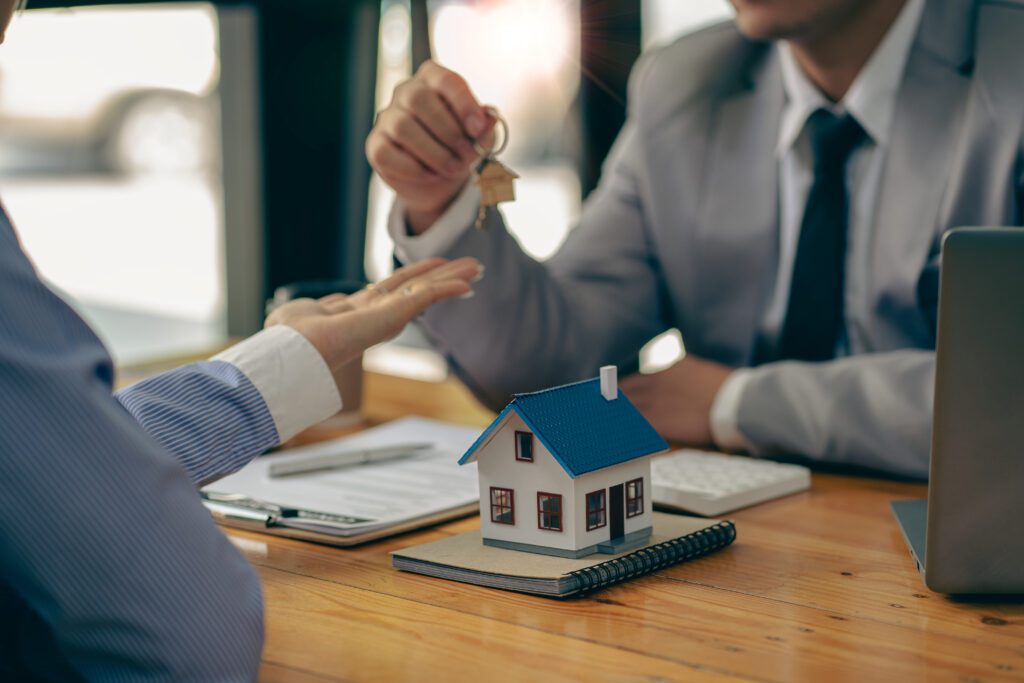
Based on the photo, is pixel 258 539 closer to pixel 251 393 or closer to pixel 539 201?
pixel 251 393

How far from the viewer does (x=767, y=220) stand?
1.56 meters

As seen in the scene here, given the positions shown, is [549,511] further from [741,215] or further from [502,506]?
[741,215]

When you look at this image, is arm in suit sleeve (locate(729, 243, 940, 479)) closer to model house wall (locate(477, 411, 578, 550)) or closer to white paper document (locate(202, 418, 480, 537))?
white paper document (locate(202, 418, 480, 537))

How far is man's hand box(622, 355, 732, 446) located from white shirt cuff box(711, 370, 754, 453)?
0.02 m

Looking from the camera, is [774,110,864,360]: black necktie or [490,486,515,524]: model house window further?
[774,110,864,360]: black necktie

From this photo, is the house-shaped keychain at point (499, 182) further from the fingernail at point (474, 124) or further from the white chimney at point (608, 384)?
the white chimney at point (608, 384)

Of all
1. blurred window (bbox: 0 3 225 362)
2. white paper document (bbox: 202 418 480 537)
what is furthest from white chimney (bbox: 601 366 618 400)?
blurred window (bbox: 0 3 225 362)

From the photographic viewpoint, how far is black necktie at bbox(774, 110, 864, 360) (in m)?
1.47

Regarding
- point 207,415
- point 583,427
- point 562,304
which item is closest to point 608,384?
point 583,427

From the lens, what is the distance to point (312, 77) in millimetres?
2508

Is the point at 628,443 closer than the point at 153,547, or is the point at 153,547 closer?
the point at 153,547

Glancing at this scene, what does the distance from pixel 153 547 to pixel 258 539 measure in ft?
1.27

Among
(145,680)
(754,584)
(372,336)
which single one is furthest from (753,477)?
(145,680)

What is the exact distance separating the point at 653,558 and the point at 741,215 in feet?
2.74
